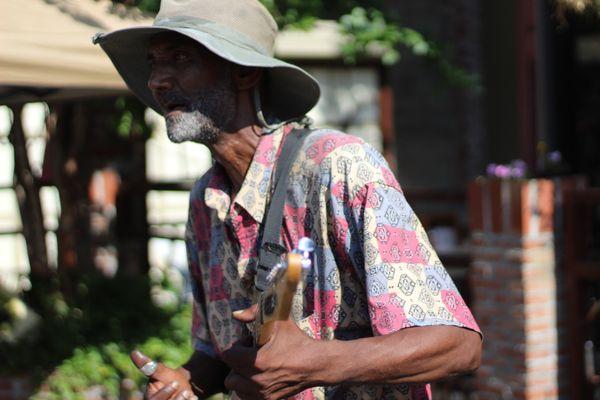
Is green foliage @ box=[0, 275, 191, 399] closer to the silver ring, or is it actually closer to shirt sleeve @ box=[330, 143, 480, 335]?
the silver ring

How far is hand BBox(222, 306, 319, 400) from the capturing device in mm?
1945

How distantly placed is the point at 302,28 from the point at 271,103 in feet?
12.5

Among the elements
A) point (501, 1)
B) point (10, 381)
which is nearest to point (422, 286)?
point (10, 381)

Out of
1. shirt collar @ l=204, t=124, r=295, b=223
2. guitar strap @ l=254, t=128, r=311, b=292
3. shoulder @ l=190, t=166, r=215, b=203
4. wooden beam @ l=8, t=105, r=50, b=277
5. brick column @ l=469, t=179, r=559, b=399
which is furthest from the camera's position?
wooden beam @ l=8, t=105, r=50, b=277

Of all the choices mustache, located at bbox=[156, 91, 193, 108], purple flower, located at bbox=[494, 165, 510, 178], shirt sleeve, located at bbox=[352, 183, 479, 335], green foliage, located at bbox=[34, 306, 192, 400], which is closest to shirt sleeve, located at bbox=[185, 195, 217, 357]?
mustache, located at bbox=[156, 91, 193, 108]

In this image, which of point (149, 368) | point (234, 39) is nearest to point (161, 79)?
point (234, 39)

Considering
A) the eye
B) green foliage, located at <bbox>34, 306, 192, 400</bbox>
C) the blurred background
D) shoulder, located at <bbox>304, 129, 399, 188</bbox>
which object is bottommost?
green foliage, located at <bbox>34, 306, 192, 400</bbox>

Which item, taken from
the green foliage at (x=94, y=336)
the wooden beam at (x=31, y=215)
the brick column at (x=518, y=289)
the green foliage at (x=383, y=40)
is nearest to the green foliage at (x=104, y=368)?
the green foliage at (x=94, y=336)

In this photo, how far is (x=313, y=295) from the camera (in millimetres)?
2244

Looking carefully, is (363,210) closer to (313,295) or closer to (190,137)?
(313,295)

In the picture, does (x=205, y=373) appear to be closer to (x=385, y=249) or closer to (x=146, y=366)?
(x=146, y=366)

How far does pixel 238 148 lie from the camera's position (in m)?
2.44

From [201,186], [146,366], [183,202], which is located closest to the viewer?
[146,366]

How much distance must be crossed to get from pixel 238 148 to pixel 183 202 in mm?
6495
